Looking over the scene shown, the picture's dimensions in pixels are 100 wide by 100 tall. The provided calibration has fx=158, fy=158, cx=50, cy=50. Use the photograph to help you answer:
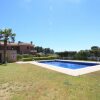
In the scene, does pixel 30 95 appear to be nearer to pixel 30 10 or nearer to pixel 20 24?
pixel 30 10

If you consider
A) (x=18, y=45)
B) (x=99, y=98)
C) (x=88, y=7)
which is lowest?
(x=99, y=98)

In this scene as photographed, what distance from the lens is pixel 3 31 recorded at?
28.3m

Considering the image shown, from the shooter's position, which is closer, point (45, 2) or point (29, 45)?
point (45, 2)

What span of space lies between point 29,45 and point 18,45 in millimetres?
4385

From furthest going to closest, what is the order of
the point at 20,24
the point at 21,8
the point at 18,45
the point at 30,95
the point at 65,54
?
the point at 18,45, the point at 65,54, the point at 20,24, the point at 21,8, the point at 30,95

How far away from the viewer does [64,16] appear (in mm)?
26812

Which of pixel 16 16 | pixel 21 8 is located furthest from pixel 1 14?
pixel 21 8

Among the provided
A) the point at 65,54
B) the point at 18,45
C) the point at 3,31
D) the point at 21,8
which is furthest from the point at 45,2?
the point at 18,45

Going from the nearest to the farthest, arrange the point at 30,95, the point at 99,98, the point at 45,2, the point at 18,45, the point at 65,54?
the point at 99,98, the point at 30,95, the point at 45,2, the point at 65,54, the point at 18,45

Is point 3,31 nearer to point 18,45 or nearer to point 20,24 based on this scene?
point 20,24

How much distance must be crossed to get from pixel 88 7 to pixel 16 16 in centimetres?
1212

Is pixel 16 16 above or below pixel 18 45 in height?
above

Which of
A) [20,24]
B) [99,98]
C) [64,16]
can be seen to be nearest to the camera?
[99,98]

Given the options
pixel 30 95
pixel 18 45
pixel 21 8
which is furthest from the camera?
pixel 18 45
